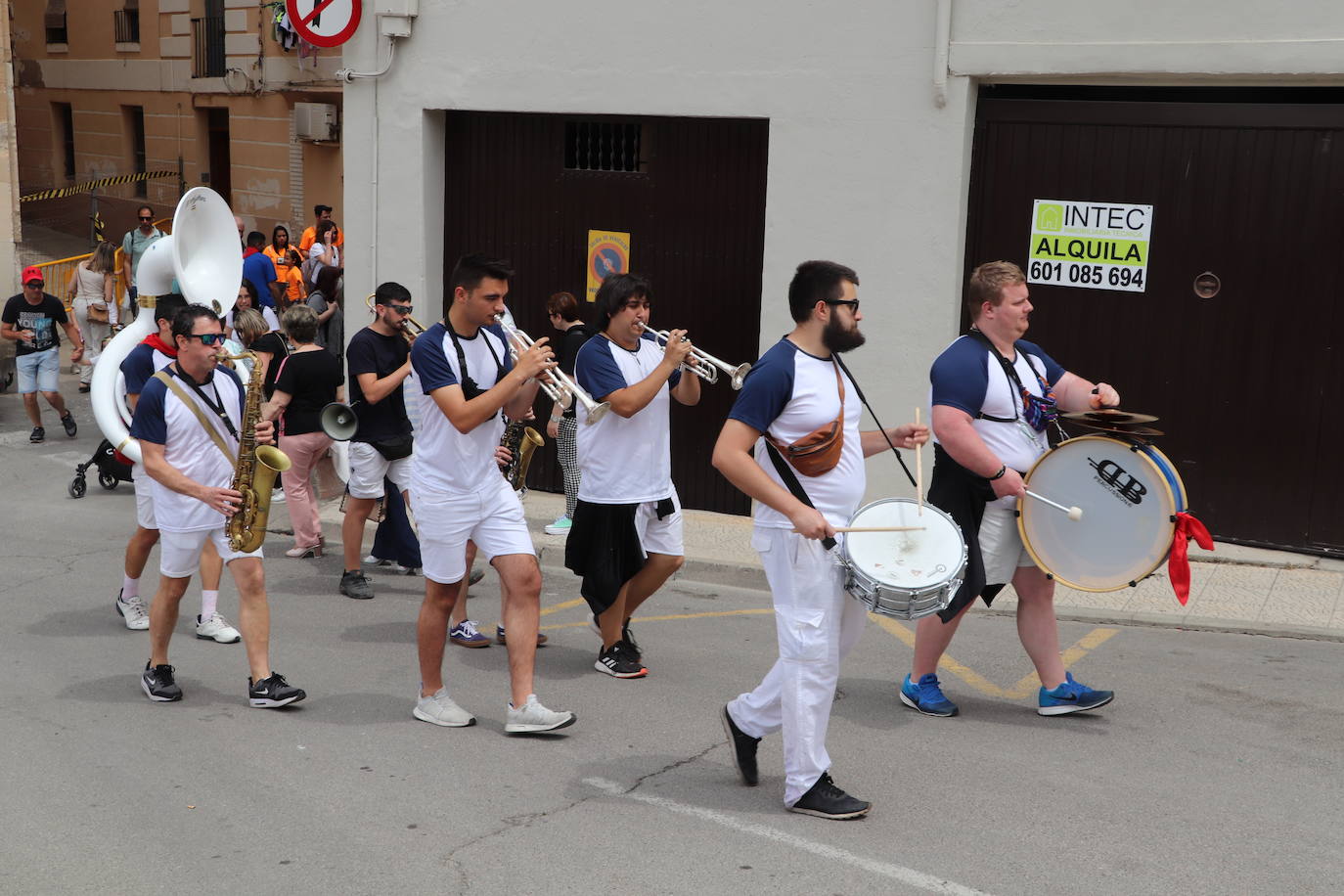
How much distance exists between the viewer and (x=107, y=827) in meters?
5.09

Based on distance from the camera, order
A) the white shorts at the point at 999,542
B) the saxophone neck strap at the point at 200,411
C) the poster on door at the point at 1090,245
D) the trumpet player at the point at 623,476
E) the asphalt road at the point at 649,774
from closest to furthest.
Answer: the asphalt road at the point at 649,774 < the white shorts at the point at 999,542 < the saxophone neck strap at the point at 200,411 < the trumpet player at the point at 623,476 < the poster on door at the point at 1090,245

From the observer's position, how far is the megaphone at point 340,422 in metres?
8.59

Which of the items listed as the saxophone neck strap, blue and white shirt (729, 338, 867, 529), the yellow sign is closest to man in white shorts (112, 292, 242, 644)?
the saxophone neck strap

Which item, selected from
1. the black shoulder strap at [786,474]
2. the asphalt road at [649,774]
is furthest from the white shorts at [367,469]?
the black shoulder strap at [786,474]

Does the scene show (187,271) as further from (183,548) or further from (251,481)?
(251,481)

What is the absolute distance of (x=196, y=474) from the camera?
6.37m

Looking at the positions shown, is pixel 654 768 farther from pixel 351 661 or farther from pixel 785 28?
pixel 785 28

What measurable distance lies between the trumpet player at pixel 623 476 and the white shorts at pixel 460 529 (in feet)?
2.60

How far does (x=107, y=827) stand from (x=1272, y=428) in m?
7.45

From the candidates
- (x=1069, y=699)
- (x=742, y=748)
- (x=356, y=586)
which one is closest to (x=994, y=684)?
(x=1069, y=699)

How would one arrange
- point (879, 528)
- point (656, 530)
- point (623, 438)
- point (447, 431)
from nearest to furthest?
point (879, 528), point (447, 431), point (623, 438), point (656, 530)

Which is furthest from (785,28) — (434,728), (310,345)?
(434,728)

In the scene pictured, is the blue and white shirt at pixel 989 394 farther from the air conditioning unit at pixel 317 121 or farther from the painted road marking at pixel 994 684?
the air conditioning unit at pixel 317 121

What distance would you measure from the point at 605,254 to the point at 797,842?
704 cm
